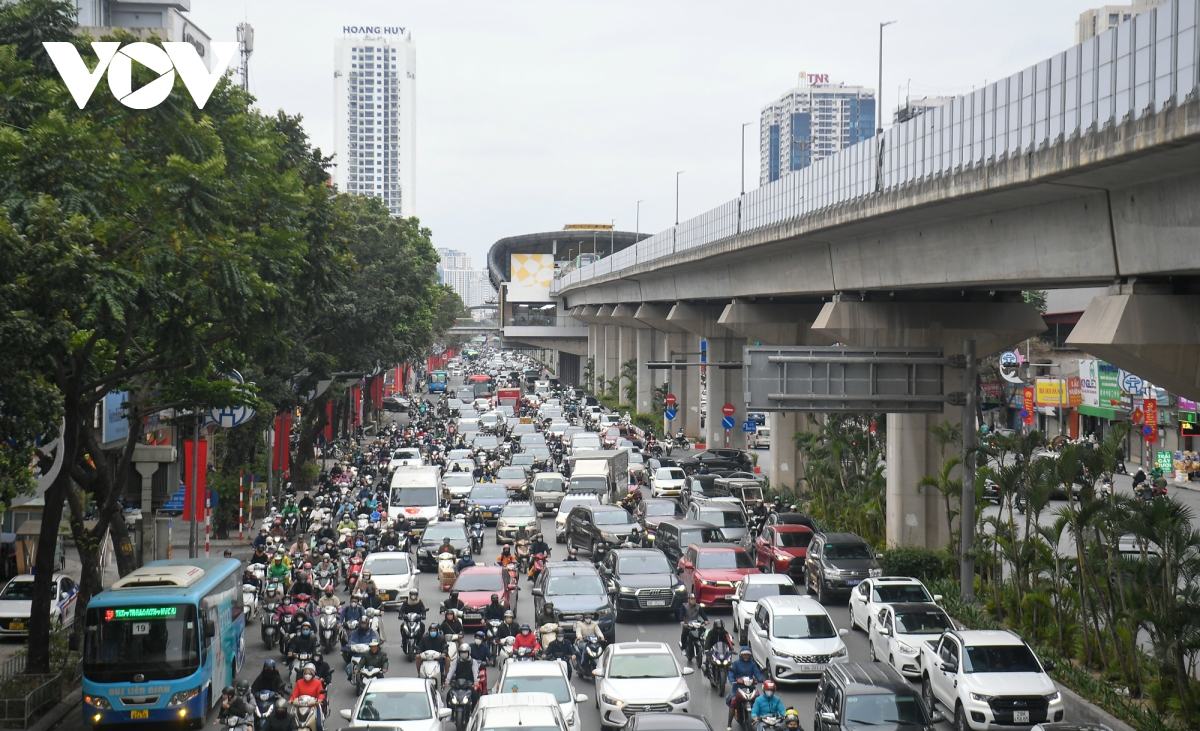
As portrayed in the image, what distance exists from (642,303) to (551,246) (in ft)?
288

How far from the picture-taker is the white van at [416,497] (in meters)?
36.5

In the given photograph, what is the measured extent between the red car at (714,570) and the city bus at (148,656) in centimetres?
1137

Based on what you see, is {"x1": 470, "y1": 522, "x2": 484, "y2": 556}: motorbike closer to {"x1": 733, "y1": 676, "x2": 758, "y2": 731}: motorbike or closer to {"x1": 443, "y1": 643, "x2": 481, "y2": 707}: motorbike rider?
{"x1": 443, "y1": 643, "x2": 481, "y2": 707}: motorbike rider

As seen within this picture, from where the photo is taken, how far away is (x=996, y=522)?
24938mm

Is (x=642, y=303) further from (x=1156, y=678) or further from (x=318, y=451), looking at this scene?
(x=1156, y=678)

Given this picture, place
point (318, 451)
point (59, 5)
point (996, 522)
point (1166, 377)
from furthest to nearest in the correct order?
1. point (318, 451)
2. point (996, 522)
3. point (59, 5)
4. point (1166, 377)

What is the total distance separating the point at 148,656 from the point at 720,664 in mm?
8507

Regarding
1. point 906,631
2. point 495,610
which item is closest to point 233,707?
point 495,610

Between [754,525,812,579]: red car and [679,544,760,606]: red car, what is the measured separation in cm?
274

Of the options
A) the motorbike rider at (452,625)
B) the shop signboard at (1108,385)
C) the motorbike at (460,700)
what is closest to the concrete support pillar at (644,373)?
the shop signboard at (1108,385)

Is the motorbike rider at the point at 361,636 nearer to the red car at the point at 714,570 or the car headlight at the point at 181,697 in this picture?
the car headlight at the point at 181,697

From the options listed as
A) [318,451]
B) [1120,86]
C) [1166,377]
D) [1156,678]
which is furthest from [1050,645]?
[318,451]

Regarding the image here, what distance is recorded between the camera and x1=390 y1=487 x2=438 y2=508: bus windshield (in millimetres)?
37000

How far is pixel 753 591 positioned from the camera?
23.6m
